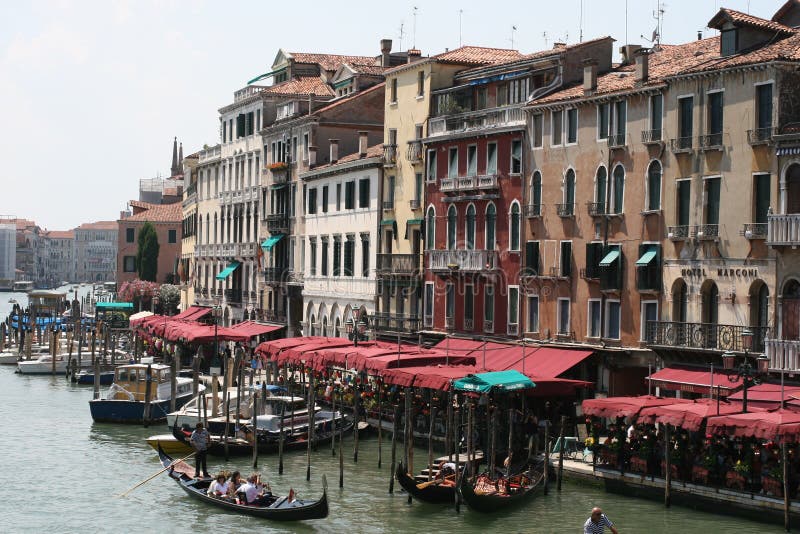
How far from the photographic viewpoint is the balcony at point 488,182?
48219mm

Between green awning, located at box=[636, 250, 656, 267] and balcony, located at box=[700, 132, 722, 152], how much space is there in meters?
3.55

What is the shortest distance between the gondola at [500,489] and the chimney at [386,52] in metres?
33.8

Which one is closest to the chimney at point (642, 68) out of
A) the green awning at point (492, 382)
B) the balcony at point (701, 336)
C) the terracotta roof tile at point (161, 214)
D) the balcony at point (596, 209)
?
the balcony at point (596, 209)

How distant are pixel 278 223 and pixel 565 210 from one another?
2626 cm

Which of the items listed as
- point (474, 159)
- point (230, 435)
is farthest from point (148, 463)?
point (474, 159)

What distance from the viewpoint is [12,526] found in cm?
3331

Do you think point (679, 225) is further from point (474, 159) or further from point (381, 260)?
point (381, 260)

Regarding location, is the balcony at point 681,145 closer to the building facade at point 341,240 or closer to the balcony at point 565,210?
the balcony at point 565,210

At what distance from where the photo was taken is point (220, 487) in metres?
34.5

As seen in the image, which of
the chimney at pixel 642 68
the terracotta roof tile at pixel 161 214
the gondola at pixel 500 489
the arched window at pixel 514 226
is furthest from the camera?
the terracotta roof tile at pixel 161 214

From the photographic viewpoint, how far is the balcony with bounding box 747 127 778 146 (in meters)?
36.3

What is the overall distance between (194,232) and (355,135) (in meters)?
26.4

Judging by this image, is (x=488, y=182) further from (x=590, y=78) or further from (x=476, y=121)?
(x=590, y=78)

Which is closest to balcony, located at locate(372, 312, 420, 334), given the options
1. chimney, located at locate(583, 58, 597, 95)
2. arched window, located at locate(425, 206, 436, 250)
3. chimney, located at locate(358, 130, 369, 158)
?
arched window, located at locate(425, 206, 436, 250)
